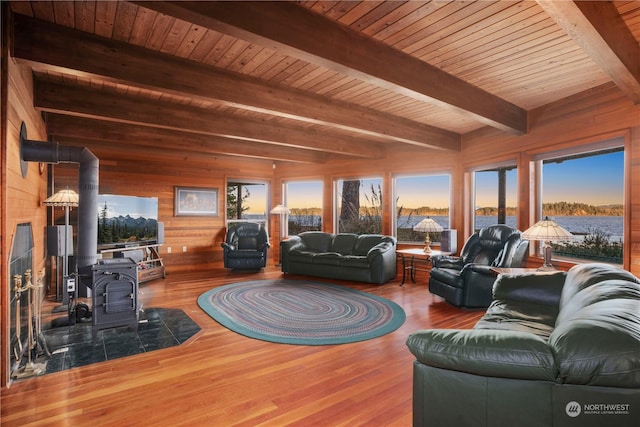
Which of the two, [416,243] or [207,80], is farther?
[416,243]

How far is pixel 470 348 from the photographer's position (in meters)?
1.31

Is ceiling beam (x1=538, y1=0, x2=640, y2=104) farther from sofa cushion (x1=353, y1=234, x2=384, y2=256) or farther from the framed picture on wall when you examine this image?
the framed picture on wall

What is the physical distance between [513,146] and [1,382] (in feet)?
19.6

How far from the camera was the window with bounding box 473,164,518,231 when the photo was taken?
523 centimetres

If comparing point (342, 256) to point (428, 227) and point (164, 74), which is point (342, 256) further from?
point (164, 74)

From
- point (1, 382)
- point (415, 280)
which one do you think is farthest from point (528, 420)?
point (415, 280)

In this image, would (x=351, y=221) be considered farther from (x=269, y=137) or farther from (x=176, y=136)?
(x=176, y=136)

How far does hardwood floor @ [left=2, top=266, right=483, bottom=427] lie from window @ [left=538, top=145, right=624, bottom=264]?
274cm

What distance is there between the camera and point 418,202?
22.0ft

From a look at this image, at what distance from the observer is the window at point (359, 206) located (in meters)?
7.11

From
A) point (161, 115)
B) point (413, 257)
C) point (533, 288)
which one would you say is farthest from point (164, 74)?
point (413, 257)

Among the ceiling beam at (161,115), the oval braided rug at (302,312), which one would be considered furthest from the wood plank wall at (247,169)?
the oval braided rug at (302,312)

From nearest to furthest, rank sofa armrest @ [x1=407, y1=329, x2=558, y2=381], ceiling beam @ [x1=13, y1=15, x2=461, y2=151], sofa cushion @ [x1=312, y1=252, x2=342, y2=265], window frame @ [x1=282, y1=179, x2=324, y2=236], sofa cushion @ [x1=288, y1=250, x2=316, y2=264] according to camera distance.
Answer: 1. sofa armrest @ [x1=407, y1=329, x2=558, y2=381]
2. ceiling beam @ [x1=13, y1=15, x2=461, y2=151]
3. sofa cushion @ [x1=312, y1=252, x2=342, y2=265]
4. sofa cushion @ [x1=288, y1=250, x2=316, y2=264]
5. window frame @ [x1=282, y1=179, x2=324, y2=236]

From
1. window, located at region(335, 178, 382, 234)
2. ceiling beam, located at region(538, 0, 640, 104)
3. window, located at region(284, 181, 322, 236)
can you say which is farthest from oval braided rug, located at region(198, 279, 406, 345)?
ceiling beam, located at region(538, 0, 640, 104)
